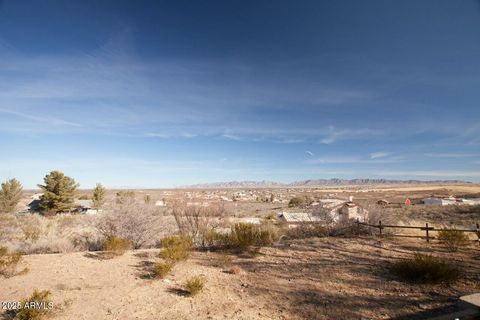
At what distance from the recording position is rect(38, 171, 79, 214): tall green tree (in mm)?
39594

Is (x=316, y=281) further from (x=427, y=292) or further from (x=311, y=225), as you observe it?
(x=311, y=225)

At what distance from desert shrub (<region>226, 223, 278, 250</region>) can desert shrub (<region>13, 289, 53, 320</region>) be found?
744cm

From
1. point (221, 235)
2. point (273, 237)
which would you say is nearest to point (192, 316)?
point (221, 235)

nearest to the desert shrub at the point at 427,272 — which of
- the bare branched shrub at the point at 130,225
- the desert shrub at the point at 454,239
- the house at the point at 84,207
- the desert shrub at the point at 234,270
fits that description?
the desert shrub at the point at 234,270

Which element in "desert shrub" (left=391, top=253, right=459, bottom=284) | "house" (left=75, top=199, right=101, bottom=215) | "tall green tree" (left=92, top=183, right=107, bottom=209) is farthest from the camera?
"tall green tree" (left=92, top=183, right=107, bottom=209)

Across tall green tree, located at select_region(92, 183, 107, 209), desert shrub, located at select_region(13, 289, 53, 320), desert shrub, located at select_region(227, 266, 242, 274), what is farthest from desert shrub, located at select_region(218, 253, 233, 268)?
tall green tree, located at select_region(92, 183, 107, 209)

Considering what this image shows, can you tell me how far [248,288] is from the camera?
26.7ft

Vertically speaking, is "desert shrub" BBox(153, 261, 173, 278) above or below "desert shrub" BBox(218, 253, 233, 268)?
above

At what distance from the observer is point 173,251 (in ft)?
33.2

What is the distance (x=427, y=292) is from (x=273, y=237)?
311 inches

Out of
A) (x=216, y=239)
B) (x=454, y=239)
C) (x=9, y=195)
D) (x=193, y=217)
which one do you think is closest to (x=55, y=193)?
(x=9, y=195)

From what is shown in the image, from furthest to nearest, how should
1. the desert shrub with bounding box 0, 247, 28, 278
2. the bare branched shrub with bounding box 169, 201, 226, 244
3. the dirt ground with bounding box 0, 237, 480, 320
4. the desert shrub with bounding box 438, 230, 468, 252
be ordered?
the bare branched shrub with bounding box 169, 201, 226, 244 < the desert shrub with bounding box 438, 230, 468, 252 < the desert shrub with bounding box 0, 247, 28, 278 < the dirt ground with bounding box 0, 237, 480, 320

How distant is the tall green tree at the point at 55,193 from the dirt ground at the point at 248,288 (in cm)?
3317

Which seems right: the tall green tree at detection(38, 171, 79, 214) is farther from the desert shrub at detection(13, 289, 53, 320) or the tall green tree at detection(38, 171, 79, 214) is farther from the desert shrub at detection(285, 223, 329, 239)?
the desert shrub at detection(13, 289, 53, 320)
